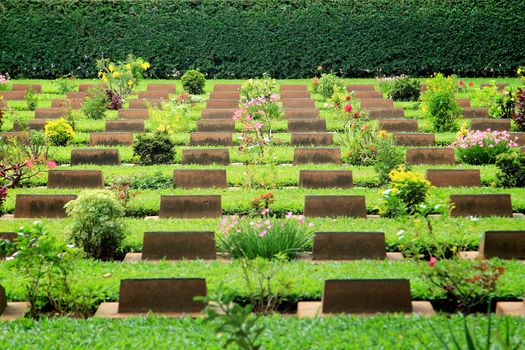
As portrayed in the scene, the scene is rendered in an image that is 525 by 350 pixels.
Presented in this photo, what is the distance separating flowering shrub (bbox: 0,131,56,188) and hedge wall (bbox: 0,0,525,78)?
38.1ft

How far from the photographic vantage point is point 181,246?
9.49m

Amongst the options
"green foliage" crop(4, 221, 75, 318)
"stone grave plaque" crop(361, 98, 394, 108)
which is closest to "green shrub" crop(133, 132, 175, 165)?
"stone grave plaque" crop(361, 98, 394, 108)

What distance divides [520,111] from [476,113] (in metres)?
1.51

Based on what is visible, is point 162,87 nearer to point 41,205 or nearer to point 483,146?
point 483,146

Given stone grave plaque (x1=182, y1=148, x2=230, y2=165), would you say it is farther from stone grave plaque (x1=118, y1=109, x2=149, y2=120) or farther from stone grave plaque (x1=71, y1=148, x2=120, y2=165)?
stone grave plaque (x1=118, y1=109, x2=149, y2=120)

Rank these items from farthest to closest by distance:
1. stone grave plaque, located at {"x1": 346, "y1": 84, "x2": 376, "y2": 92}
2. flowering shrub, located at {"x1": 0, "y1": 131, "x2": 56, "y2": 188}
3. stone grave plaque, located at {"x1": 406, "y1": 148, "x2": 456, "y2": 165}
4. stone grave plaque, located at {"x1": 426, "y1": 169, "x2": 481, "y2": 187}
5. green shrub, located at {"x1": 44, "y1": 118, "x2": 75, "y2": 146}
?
stone grave plaque, located at {"x1": 346, "y1": 84, "x2": 376, "y2": 92}, green shrub, located at {"x1": 44, "y1": 118, "x2": 75, "y2": 146}, stone grave plaque, located at {"x1": 406, "y1": 148, "x2": 456, "y2": 165}, flowering shrub, located at {"x1": 0, "y1": 131, "x2": 56, "y2": 188}, stone grave plaque, located at {"x1": 426, "y1": 169, "x2": 481, "y2": 187}

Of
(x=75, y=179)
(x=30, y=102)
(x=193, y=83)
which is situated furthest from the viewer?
(x=193, y=83)

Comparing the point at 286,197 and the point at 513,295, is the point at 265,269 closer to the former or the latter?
the point at 513,295

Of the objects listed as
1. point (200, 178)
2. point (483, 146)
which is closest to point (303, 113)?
point (483, 146)

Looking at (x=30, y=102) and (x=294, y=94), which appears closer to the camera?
(x=30, y=102)

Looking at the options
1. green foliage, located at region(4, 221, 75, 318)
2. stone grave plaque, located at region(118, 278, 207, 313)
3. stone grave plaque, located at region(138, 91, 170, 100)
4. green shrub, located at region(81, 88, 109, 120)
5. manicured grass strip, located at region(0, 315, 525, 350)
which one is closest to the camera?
manicured grass strip, located at region(0, 315, 525, 350)

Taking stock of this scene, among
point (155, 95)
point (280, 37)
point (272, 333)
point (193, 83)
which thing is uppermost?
point (280, 37)

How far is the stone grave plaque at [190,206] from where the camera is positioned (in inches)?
447

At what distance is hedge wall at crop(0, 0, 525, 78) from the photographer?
26797mm
